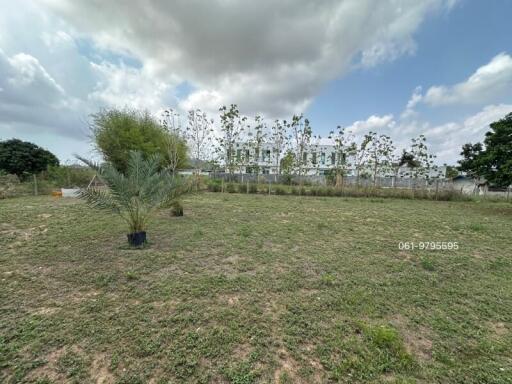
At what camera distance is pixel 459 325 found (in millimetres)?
2225

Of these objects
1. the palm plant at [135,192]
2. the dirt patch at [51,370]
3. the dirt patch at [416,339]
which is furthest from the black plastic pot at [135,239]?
the dirt patch at [416,339]

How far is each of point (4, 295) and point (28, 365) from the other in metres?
1.46

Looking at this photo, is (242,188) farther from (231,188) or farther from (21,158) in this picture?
(21,158)

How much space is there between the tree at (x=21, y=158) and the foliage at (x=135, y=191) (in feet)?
60.8

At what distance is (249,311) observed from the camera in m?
2.35

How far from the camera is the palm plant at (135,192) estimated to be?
3912 millimetres

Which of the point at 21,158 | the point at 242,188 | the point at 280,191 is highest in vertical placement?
the point at 21,158

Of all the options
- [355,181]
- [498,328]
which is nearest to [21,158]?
[498,328]

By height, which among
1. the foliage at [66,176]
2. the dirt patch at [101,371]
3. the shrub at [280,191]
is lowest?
the dirt patch at [101,371]

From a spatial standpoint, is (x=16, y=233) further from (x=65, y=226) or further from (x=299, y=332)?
(x=299, y=332)

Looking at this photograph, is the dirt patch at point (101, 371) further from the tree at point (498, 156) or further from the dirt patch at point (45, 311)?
the tree at point (498, 156)

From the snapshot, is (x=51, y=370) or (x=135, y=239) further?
(x=135, y=239)

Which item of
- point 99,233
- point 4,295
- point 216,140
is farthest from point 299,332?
point 216,140

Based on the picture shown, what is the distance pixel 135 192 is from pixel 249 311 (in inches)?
120
